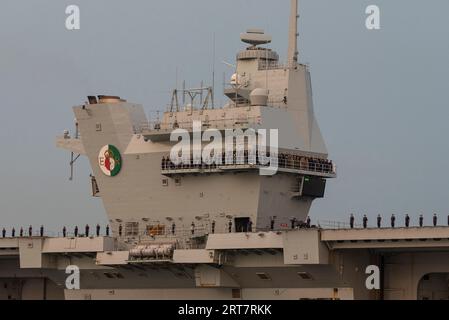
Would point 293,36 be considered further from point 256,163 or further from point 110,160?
point 110,160

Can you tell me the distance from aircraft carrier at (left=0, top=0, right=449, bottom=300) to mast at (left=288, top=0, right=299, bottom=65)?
77 mm

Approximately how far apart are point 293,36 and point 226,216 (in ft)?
30.4

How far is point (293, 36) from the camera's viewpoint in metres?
78.1

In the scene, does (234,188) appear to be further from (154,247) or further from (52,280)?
(52,280)

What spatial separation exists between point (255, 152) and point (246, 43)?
645 cm

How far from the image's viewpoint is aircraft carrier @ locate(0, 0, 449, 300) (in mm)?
71938

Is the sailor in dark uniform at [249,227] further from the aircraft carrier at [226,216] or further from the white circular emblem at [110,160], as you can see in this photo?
the white circular emblem at [110,160]

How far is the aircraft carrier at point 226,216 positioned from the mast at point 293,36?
0.08 meters

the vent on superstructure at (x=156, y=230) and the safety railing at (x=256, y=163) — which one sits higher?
the safety railing at (x=256, y=163)

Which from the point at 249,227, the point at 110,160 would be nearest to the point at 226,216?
the point at 249,227

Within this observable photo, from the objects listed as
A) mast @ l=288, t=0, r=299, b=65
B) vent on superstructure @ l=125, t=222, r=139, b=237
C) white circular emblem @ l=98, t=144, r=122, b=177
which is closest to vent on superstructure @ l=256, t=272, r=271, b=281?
vent on superstructure @ l=125, t=222, r=139, b=237

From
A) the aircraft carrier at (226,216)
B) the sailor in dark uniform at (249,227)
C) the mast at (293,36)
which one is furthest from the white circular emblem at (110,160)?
the mast at (293,36)

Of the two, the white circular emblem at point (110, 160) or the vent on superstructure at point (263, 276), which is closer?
the vent on superstructure at point (263, 276)

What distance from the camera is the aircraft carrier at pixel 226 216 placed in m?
71.9
